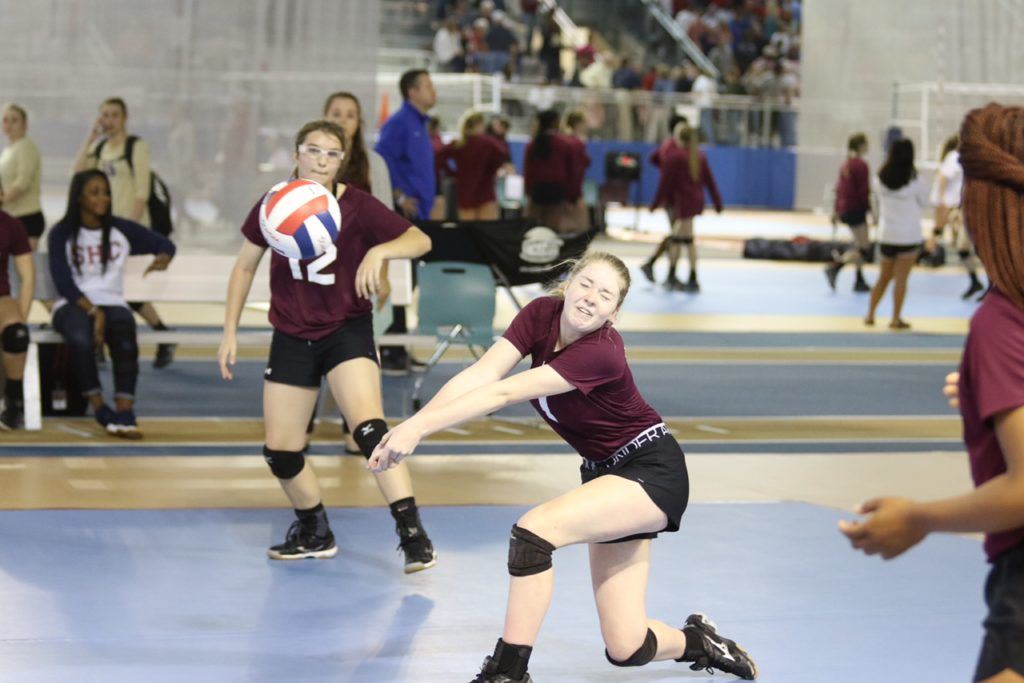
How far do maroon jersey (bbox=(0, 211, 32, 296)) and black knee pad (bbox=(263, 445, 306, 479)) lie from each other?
3.40 m

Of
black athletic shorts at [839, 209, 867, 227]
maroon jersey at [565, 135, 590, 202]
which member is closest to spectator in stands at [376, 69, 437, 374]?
maroon jersey at [565, 135, 590, 202]

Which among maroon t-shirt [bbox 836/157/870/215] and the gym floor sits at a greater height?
maroon t-shirt [bbox 836/157/870/215]

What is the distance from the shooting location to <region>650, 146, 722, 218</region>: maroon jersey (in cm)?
1867

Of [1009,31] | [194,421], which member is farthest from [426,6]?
[194,421]

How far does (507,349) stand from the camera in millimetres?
5039

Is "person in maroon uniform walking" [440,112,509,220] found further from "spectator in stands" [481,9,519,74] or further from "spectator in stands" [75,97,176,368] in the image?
"spectator in stands" [481,9,519,74]

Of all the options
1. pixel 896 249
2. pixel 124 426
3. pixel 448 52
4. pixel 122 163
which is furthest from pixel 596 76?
pixel 124 426

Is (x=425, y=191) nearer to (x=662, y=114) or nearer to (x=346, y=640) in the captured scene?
(x=346, y=640)

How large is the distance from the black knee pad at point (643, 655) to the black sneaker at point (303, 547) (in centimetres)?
230

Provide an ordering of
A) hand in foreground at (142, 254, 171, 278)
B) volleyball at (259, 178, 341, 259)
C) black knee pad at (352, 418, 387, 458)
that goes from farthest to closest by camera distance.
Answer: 1. hand in foreground at (142, 254, 171, 278)
2. black knee pad at (352, 418, 387, 458)
3. volleyball at (259, 178, 341, 259)

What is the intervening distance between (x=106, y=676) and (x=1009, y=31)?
27508mm

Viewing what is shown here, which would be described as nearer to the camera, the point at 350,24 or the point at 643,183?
the point at 350,24

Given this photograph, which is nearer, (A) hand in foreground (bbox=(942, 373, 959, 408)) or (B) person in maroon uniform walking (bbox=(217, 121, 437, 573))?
(A) hand in foreground (bbox=(942, 373, 959, 408))

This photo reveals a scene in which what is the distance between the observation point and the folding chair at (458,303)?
11.0 metres
